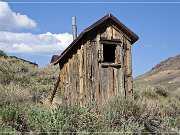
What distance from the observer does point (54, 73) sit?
27672mm

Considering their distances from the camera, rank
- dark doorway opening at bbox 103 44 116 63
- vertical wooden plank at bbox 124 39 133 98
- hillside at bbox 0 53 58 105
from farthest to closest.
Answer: dark doorway opening at bbox 103 44 116 63 < hillside at bbox 0 53 58 105 < vertical wooden plank at bbox 124 39 133 98

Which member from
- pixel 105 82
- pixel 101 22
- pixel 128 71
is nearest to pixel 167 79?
pixel 128 71

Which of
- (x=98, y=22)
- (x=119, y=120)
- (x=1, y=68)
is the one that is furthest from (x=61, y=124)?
(x=1, y=68)

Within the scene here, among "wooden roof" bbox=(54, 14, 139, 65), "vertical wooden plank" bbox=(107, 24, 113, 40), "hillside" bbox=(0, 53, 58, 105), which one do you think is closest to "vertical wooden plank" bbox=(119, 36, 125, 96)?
"wooden roof" bbox=(54, 14, 139, 65)

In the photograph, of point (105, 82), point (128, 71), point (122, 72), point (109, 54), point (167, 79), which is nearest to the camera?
point (105, 82)

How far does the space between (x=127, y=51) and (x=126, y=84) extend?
1.17 meters

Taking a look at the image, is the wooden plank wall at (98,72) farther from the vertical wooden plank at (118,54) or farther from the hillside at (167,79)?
the hillside at (167,79)

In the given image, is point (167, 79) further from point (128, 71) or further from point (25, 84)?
point (128, 71)

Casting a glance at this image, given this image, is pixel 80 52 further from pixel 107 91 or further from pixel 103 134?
pixel 103 134

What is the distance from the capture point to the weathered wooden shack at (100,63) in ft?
43.1

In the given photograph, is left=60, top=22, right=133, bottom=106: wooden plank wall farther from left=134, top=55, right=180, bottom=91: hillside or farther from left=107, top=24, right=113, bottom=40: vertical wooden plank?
left=134, top=55, right=180, bottom=91: hillside

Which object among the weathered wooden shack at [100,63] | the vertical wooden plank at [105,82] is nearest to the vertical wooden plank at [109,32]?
the weathered wooden shack at [100,63]

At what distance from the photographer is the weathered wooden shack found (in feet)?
43.1

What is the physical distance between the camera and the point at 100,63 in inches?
520
